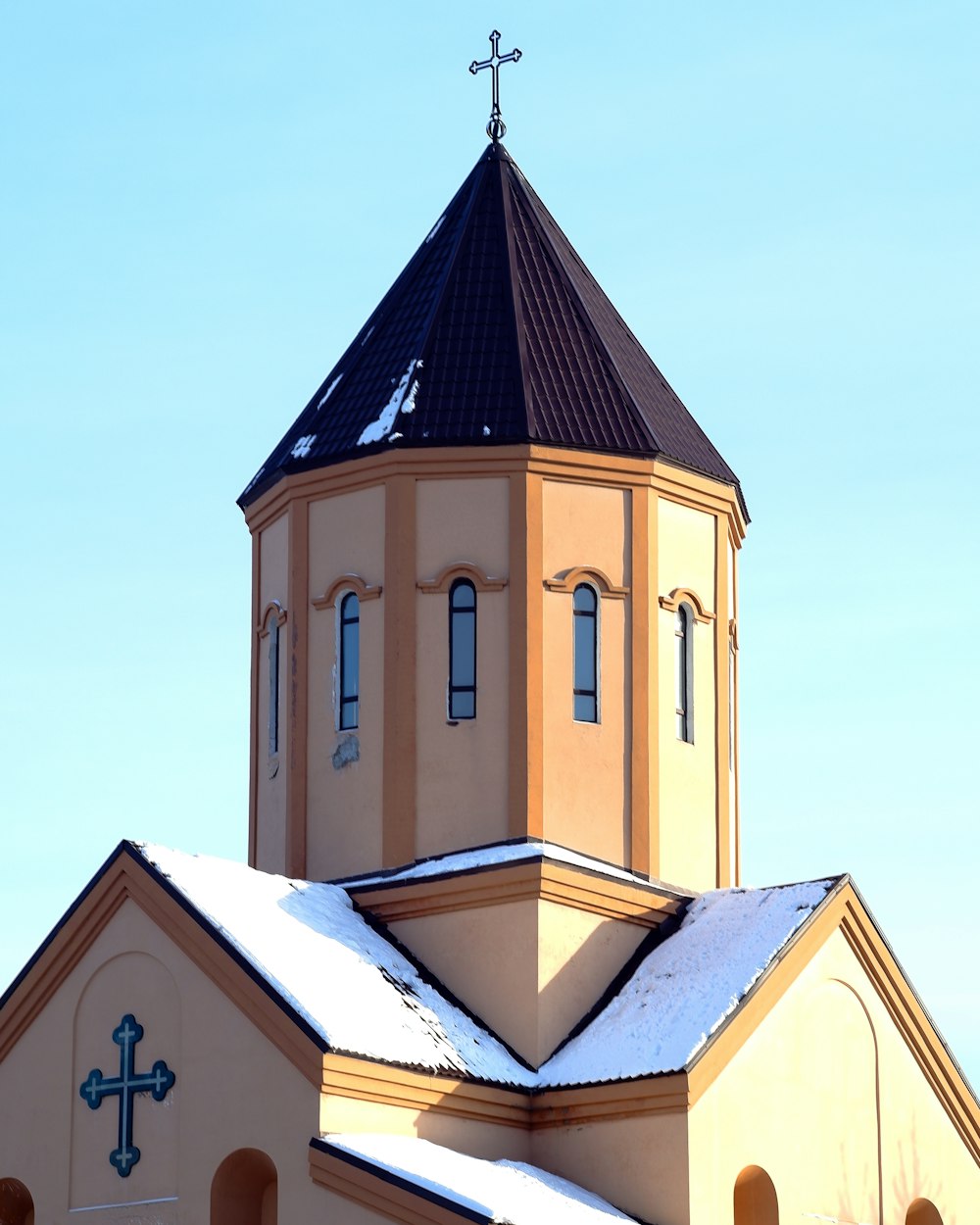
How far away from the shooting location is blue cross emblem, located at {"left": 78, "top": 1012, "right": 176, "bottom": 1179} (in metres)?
21.4

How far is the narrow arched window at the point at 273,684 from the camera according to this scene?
1017 inches

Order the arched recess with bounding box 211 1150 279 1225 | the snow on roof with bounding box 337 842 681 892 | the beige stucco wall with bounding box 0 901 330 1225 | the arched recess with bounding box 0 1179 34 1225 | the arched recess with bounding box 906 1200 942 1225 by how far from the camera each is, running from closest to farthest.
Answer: the beige stucco wall with bounding box 0 901 330 1225 < the arched recess with bounding box 211 1150 279 1225 < the arched recess with bounding box 0 1179 34 1225 < the snow on roof with bounding box 337 842 681 892 < the arched recess with bounding box 906 1200 942 1225

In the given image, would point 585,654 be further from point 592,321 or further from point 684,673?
point 592,321

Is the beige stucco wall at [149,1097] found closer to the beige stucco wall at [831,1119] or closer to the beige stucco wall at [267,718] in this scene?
the beige stucco wall at [267,718]

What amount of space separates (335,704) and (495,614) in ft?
6.04

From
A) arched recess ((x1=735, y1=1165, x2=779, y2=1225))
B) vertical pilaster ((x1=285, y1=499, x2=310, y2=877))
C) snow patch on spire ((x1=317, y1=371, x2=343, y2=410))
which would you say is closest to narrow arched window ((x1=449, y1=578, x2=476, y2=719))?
vertical pilaster ((x1=285, y1=499, x2=310, y2=877))

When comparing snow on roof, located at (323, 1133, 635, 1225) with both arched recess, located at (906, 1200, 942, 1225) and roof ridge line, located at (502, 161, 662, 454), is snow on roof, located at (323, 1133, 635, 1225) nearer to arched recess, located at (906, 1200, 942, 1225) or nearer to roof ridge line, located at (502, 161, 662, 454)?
arched recess, located at (906, 1200, 942, 1225)

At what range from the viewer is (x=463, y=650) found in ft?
80.4

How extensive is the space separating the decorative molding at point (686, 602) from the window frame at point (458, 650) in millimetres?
1942

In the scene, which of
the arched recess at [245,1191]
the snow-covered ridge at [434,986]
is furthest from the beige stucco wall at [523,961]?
the arched recess at [245,1191]

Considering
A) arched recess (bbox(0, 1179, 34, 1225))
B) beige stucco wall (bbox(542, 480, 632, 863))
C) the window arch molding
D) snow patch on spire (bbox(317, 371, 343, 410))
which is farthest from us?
snow patch on spire (bbox(317, 371, 343, 410))

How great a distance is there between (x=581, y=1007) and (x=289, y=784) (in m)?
3.84

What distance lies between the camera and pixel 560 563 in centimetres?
2467

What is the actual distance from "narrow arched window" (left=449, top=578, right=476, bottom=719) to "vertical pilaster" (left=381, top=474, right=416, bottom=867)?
378 millimetres
